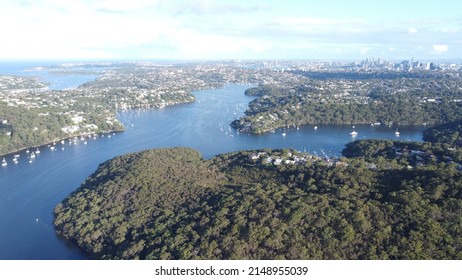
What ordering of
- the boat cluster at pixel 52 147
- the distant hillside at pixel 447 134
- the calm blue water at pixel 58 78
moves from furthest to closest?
the calm blue water at pixel 58 78 < the distant hillside at pixel 447 134 < the boat cluster at pixel 52 147

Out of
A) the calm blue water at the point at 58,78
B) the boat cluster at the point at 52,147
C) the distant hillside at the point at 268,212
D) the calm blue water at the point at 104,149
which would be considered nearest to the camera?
the distant hillside at the point at 268,212

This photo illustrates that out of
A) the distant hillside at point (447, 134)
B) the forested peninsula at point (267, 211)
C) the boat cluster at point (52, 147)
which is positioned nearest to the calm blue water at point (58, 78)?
the boat cluster at point (52, 147)

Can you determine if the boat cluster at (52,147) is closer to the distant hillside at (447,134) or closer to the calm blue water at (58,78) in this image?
the distant hillside at (447,134)

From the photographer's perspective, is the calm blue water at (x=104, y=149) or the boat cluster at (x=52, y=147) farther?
the boat cluster at (x=52, y=147)

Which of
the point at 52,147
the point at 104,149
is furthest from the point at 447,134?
the point at 52,147

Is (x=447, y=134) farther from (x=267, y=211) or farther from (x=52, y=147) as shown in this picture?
(x=52, y=147)

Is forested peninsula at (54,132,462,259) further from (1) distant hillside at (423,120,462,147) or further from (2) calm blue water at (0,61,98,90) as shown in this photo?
(2) calm blue water at (0,61,98,90)

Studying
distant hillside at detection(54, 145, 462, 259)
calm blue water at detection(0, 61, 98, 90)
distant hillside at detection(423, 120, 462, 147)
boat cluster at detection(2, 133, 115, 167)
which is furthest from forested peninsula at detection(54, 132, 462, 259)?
calm blue water at detection(0, 61, 98, 90)
